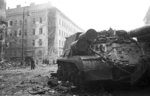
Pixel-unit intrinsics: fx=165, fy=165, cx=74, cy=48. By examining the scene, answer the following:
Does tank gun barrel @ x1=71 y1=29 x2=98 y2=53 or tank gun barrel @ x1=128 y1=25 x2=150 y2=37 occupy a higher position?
tank gun barrel @ x1=128 y1=25 x2=150 y2=37

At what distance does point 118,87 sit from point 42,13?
35434 millimetres

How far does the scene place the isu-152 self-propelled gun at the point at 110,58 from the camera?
201 inches

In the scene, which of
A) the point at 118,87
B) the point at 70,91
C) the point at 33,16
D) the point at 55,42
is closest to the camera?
the point at 70,91

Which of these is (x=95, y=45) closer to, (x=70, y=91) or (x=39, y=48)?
(x=70, y=91)

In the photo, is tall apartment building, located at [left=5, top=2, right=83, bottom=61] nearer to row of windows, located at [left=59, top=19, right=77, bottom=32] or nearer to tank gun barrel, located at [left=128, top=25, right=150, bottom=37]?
row of windows, located at [left=59, top=19, right=77, bottom=32]

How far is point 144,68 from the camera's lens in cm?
506

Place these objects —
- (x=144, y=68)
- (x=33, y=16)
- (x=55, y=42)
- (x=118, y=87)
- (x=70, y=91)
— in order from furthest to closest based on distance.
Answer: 1. (x=33, y=16)
2. (x=55, y=42)
3. (x=118, y=87)
4. (x=70, y=91)
5. (x=144, y=68)

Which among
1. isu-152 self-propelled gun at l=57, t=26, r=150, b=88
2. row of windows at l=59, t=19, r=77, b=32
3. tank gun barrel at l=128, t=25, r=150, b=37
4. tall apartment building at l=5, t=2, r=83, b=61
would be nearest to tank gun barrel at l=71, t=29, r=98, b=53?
isu-152 self-propelled gun at l=57, t=26, r=150, b=88

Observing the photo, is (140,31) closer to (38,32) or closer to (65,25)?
(38,32)

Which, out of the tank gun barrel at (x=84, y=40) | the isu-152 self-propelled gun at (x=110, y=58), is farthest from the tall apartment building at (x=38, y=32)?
the tank gun barrel at (x=84, y=40)

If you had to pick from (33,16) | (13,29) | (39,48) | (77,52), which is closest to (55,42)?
(39,48)

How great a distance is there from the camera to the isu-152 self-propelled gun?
5.10 m

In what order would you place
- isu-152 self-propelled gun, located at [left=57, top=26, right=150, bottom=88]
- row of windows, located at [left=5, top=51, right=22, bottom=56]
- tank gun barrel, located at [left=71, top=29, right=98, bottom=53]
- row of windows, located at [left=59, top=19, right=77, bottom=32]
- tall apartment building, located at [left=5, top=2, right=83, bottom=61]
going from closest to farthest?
1. isu-152 self-propelled gun, located at [left=57, top=26, right=150, bottom=88]
2. tank gun barrel, located at [left=71, top=29, right=98, bottom=53]
3. tall apartment building, located at [left=5, top=2, right=83, bottom=61]
4. row of windows, located at [left=5, top=51, right=22, bottom=56]
5. row of windows, located at [left=59, top=19, right=77, bottom=32]

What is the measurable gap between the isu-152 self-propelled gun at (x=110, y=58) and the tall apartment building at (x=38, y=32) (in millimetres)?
29717
